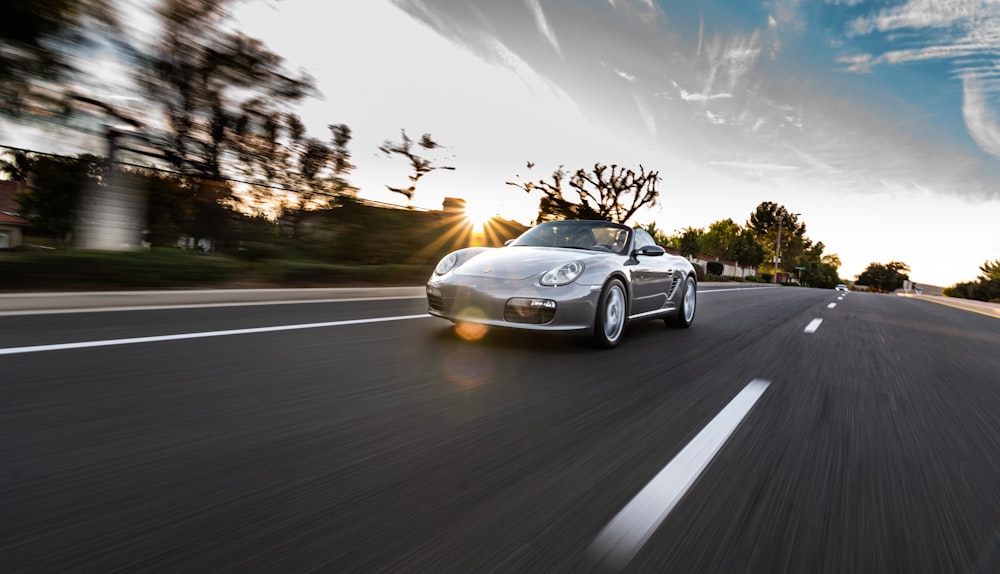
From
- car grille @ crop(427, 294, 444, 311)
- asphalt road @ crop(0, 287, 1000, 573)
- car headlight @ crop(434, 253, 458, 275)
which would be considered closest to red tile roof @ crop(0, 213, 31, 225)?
asphalt road @ crop(0, 287, 1000, 573)

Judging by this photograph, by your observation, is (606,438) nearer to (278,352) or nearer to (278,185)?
(278,352)

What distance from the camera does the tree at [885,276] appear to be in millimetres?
163625

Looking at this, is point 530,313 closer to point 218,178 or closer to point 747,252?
point 218,178

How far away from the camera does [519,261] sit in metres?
5.34

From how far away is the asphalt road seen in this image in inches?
65.5

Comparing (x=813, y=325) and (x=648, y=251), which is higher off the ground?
(x=648, y=251)

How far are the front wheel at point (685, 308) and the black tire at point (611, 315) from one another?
6.18 ft

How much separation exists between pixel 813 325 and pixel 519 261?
6.02 metres

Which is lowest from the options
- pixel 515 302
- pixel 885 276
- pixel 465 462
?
pixel 465 462

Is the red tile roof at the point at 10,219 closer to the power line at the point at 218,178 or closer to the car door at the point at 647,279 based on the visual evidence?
the power line at the point at 218,178

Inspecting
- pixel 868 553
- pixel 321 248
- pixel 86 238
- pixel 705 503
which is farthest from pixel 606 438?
pixel 321 248

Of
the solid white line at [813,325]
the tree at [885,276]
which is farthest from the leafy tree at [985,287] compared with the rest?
the tree at [885,276]

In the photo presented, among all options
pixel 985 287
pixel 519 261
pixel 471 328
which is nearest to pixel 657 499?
pixel 519 261

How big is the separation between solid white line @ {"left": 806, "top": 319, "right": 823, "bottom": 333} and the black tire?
390 centimetres
